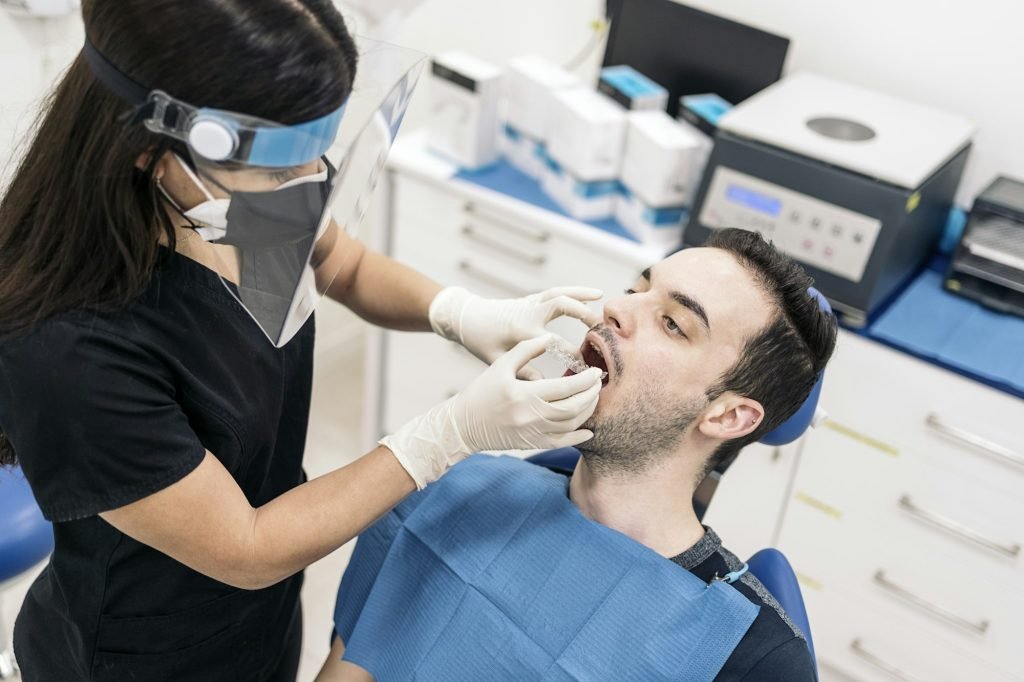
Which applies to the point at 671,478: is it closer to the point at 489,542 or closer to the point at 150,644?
the point at 489,542

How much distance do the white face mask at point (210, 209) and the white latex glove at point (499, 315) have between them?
1.46 feet

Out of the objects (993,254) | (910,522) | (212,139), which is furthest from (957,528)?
(212,139)

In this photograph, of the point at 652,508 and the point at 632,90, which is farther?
the point at 632,90

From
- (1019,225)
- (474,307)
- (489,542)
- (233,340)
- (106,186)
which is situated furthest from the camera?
(1019,225)

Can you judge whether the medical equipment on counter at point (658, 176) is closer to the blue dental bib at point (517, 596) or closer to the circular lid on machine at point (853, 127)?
the circular lid on machine at point (853, 127)

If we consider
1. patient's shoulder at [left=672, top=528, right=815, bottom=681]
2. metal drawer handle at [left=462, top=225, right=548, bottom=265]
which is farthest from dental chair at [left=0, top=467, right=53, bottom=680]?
metal drawer handle at [left=462, top=225, right=548, bottom=265]

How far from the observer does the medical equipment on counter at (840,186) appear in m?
1.91

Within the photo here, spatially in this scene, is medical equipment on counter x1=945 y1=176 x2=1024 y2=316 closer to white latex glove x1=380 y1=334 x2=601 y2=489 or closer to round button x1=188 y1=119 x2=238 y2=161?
white latex glove x1=380 y1=334 x2=601 y2=489

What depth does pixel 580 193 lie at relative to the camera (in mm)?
2191

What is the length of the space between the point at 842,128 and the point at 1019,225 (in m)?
0.40

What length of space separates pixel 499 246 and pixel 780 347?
111 cm

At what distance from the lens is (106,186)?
951mm

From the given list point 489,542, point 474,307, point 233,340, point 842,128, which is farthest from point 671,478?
point 842,128

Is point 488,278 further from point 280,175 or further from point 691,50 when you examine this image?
point 280,175
